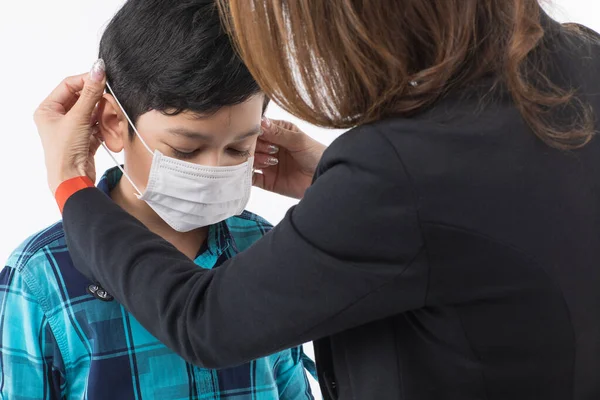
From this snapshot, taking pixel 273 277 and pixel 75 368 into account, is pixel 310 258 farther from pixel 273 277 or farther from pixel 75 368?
pixel 75 368

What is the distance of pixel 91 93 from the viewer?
1.26 metres

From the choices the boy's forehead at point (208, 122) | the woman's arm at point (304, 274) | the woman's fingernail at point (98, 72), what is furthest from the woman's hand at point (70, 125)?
the woman's arm at point (304, 274)

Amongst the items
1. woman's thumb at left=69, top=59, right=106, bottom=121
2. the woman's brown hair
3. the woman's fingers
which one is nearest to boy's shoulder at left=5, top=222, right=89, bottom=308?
woman's thumb at left=69, top=59, right=106, bottom=121

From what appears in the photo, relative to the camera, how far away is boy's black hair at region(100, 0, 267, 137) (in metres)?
1.30

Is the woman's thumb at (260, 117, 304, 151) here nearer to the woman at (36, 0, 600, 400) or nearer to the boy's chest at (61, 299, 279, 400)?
the boy's chest at (61, 299, 279, 400)

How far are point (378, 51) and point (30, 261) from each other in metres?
0.75

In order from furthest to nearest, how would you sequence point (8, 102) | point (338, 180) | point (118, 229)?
point (8, 102) → point (118, 229) → point (338, 180)

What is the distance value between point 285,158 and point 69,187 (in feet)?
1.77

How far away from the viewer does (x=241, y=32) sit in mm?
940

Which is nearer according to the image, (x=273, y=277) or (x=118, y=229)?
(x=273, y=277)

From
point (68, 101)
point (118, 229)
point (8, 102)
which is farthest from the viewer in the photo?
point (8, 102)

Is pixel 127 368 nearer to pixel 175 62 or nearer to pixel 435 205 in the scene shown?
pixel 175 62

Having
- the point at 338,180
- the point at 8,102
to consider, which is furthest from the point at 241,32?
the point at 8,102

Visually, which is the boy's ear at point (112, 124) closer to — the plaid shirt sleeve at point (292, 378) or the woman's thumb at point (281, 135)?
the woman's thumb at point (281, 135)
